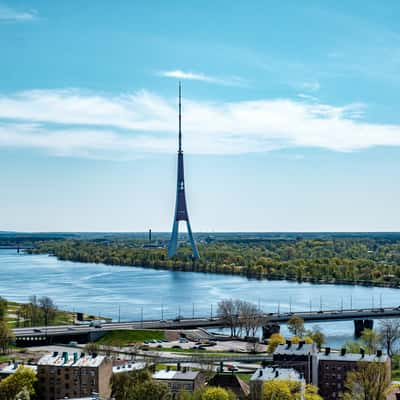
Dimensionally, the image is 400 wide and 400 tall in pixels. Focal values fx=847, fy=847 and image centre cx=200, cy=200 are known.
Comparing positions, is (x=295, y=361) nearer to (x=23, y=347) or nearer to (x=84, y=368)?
(x=84, y=368)

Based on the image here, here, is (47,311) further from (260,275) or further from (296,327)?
(260,275)

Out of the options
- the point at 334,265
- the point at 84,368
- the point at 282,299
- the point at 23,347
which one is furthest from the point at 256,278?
the point at 84,368

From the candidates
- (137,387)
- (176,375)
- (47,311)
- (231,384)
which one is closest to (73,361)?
(176,375)

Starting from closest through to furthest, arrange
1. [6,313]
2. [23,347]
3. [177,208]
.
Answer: [23,347] → [6,313] → [177,208]

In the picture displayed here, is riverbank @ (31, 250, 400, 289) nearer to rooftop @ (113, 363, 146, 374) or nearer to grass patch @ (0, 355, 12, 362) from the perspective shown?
grass patch @ (0, 355, 12, 362)

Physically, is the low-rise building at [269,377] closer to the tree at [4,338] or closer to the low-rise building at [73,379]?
the low-rise building at [73,379]

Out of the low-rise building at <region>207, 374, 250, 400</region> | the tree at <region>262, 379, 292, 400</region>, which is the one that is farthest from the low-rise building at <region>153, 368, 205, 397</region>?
the tree at <region>262, 379, 292, 400</region>

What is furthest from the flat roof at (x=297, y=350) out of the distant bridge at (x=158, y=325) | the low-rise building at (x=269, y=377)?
the distant bridge at (x=158, y=325)
